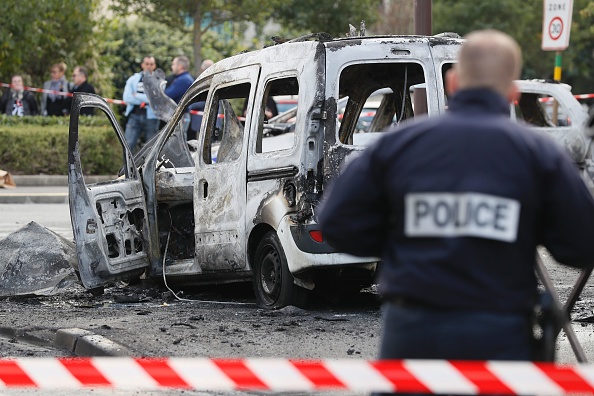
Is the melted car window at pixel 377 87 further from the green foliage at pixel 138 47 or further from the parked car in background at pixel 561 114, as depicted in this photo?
the green foliage at pixel 138 47

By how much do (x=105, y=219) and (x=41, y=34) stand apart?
14353mm

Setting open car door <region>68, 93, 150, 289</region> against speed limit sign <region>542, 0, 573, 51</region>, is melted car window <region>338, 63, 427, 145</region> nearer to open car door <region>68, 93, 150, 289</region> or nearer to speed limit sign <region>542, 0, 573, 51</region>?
open car door <region>68, 93, 150, 289</region>

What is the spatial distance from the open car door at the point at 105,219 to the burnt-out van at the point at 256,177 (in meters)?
0.01

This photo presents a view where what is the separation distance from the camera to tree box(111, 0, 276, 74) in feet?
88.2

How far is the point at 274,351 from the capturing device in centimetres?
751

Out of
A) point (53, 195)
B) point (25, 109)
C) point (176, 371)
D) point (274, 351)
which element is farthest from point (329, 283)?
point (25, 109)

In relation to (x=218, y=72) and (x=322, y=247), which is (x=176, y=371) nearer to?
(x=322, y=247)

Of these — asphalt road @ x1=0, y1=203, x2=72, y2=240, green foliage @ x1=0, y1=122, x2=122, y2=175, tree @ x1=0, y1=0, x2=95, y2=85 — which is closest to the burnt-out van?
asphalt road @ x1=0, y1=203, x2=72, y2=240

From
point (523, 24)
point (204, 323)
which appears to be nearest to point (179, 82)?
point (204, 323)

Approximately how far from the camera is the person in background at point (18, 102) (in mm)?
22266

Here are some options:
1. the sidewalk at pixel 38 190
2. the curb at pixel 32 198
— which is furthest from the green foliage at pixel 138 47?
the curb at pixel 32 198

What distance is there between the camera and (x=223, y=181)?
969 centimetres

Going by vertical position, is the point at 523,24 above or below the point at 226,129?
below

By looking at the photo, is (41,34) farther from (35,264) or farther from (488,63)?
(488,63)
